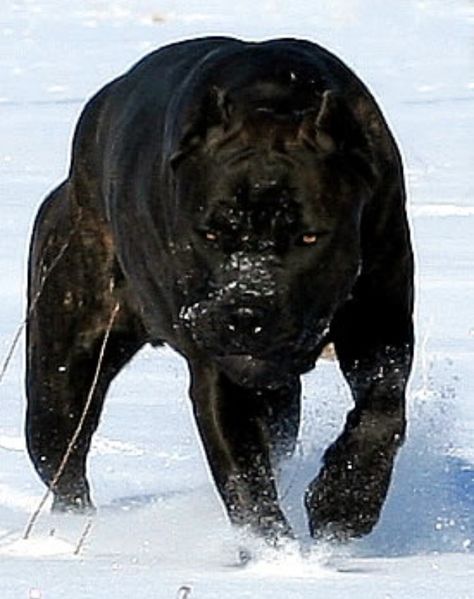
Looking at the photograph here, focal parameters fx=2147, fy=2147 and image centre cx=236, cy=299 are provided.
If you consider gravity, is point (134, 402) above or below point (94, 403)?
below

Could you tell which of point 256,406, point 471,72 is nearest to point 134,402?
point 256,406

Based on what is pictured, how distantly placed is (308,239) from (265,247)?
4.9 inches

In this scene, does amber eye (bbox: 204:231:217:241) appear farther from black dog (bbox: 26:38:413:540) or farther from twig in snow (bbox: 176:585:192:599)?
twig in snow (bbox: 176:585:192:599)

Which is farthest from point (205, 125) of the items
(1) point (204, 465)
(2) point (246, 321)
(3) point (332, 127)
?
(1) point (204, 465)

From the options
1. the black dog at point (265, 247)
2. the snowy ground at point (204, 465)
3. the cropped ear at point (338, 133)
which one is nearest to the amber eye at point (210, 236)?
the black dog at point (265, 247)

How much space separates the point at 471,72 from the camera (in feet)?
58.0

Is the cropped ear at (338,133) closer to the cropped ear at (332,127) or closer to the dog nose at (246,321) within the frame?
the cropped ear at (332,127)

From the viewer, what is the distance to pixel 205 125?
4324mm

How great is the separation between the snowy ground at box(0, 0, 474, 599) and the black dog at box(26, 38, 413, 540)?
0.22m

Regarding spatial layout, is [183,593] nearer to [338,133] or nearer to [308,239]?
[308,239]

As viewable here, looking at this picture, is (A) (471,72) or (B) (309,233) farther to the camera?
(A) (471,72)

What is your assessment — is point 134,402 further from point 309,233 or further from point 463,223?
point 463,223

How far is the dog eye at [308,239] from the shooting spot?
4.17 metres

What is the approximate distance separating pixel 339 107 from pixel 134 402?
2.52 m
